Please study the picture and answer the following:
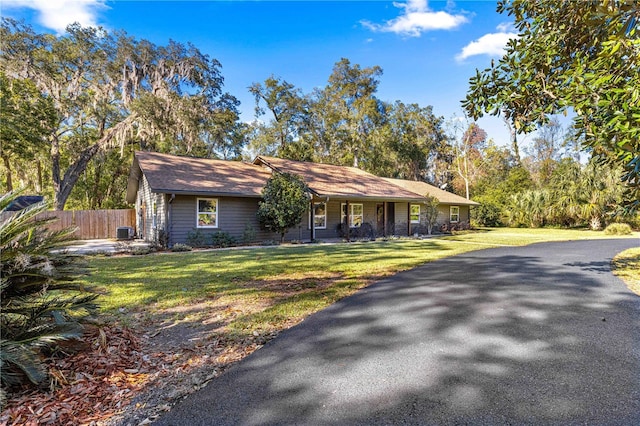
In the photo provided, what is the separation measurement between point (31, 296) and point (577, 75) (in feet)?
23.8

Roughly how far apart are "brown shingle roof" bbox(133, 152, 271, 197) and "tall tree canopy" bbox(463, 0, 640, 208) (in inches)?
426

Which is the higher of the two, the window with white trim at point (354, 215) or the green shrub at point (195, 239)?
the window with white trim at point (354, 215)

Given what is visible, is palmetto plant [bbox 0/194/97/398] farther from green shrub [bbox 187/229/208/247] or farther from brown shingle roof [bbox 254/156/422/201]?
brown shingle roof [bbox 254/156/422/201]

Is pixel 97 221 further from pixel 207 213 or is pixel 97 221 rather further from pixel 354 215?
pixel 354 215

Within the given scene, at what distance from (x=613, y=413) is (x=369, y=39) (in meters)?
15.9

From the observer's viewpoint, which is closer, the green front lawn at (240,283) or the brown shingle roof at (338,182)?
the green front lawn at (240,283)

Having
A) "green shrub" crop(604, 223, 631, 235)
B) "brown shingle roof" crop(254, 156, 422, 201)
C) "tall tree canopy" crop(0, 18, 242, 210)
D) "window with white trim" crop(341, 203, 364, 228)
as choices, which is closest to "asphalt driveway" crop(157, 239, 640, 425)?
"brown shingle roof" crop(254, 156, 422, 201)

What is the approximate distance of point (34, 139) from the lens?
63.4 feet

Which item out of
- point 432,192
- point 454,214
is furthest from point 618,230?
point 432,192

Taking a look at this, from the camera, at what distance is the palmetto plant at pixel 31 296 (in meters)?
2.59

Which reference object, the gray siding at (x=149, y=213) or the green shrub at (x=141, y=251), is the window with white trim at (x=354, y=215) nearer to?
the gray siding at (x=149, y=213)

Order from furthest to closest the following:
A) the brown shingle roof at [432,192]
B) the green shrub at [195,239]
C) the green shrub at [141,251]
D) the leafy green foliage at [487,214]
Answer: the leafy green foliage at [487,214] < the brown shingle roof at [432,192] < the green shrub at [195,239] < the green shrub at [141,251]

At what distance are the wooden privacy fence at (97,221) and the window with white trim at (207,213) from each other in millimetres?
7425

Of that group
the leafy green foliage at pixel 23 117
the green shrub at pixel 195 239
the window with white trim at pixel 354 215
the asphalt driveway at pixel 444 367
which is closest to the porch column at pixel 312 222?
the window with white trim at pixel 354 215
